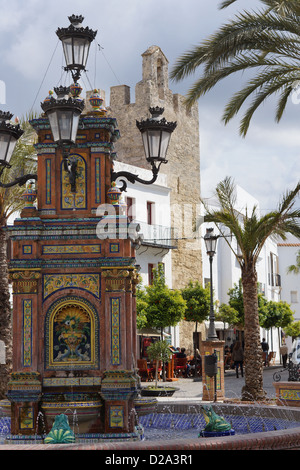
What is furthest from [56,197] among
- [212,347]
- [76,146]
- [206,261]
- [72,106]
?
[206,261]

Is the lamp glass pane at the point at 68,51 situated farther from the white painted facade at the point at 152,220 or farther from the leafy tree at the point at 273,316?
the leafy tree at the point at 273,316

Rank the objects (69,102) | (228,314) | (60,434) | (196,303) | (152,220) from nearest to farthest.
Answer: (60,434) < (69,102) < (196,303) < (228,314) < (152,220)

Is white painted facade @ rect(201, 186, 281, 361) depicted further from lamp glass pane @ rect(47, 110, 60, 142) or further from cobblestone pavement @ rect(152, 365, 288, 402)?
lamp glass pane @ rect(47, 110, 60, 142)

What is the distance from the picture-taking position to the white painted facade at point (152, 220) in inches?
1383

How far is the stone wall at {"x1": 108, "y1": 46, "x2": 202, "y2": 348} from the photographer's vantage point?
39.6m

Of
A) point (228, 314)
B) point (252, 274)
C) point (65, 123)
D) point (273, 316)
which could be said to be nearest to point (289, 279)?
point (273, 316)

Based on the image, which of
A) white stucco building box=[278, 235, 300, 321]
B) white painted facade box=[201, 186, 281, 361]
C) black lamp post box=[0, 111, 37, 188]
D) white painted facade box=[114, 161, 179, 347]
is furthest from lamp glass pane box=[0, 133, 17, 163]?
white stucco building box=[278, 235, 300, 321]

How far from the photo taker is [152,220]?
37.3m

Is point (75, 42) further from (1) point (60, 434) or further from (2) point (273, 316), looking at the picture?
(2) point (273, 316)

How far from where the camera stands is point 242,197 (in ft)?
150

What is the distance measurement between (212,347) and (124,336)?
10.4 m

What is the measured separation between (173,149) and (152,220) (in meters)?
6.10

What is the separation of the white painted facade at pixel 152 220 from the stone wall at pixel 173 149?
931 mm

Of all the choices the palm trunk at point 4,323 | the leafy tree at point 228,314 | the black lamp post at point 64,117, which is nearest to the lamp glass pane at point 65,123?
the black lamp post at point 64,117
